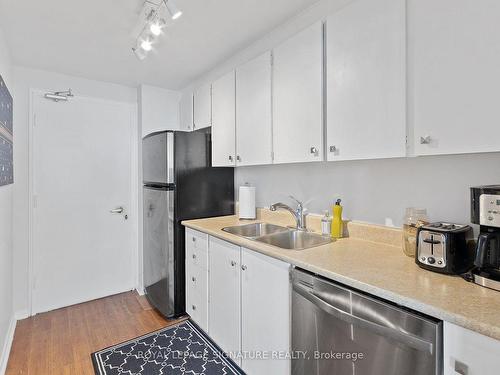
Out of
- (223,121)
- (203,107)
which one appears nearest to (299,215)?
(223,121)

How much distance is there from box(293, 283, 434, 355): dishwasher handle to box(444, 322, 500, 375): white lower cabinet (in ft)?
0.17

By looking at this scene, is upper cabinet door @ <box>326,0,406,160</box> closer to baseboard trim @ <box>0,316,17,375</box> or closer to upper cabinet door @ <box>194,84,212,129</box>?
upper cabinet door @ <box>194,84,212,129</box>

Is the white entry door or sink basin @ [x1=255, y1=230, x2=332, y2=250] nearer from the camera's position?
sink basin @ [x1=255, y1=230, x2=332, y2=250]

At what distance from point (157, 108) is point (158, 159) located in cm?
96

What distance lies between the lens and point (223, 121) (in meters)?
2.39

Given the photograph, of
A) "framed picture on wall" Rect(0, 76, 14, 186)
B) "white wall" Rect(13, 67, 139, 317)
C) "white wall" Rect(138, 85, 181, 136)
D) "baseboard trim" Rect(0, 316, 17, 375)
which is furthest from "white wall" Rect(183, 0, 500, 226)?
"baseboard trim" Rect(0, 316, 17, 375)

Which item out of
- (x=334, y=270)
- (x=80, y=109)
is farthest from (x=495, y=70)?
(x=80, y=109)

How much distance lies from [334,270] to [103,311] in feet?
8.17

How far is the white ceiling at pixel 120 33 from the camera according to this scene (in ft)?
5.65

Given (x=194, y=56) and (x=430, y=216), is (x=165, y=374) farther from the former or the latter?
(x=194, y=56)

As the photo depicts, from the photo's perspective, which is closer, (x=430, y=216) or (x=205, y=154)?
(x=430, y=216)

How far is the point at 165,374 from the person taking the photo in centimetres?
177

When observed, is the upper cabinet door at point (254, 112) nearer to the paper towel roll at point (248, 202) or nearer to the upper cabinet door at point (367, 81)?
the paper towel roll at point (248, 202)

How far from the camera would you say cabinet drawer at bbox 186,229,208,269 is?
2086mm
